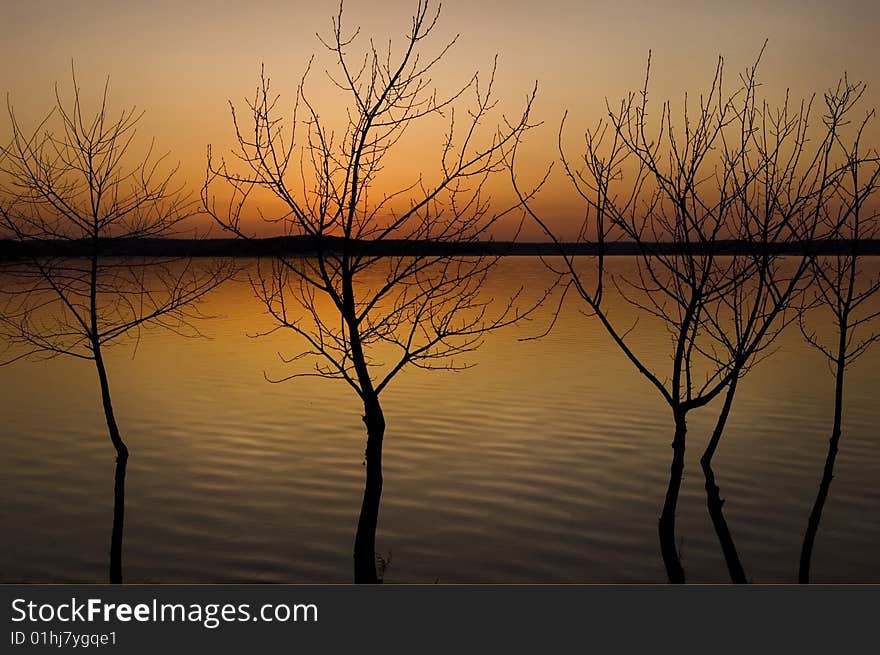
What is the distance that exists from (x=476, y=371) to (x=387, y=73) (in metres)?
18.6

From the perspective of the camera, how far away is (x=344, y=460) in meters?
16.3

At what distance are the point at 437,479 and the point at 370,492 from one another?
608cm

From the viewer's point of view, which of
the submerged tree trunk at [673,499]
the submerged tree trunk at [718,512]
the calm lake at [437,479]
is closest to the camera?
the submerged tree trunk at [673,499]

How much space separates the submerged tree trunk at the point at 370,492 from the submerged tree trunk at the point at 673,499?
98.8 inches

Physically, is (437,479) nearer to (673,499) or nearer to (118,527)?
(118,527)

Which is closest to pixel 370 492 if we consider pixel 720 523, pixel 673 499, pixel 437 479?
pixel 673 499

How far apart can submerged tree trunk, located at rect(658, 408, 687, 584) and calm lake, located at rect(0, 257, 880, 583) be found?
1.48 metres

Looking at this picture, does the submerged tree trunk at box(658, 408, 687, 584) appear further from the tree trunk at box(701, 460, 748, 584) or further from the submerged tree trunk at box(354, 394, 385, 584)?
the submerged tree trunk at box(354, 394, 385, 584)

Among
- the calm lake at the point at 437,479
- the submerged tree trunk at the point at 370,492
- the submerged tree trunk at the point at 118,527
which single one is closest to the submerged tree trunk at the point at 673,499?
the calm lake at the point at 437,479

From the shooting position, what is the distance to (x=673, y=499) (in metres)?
8.54

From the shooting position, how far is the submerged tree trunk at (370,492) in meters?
8.60

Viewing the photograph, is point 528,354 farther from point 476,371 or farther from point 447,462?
point 447,462

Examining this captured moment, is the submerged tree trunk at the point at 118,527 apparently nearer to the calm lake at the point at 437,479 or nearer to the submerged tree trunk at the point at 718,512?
the calm lake at the point at 437,479

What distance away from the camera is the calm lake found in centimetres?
1135
